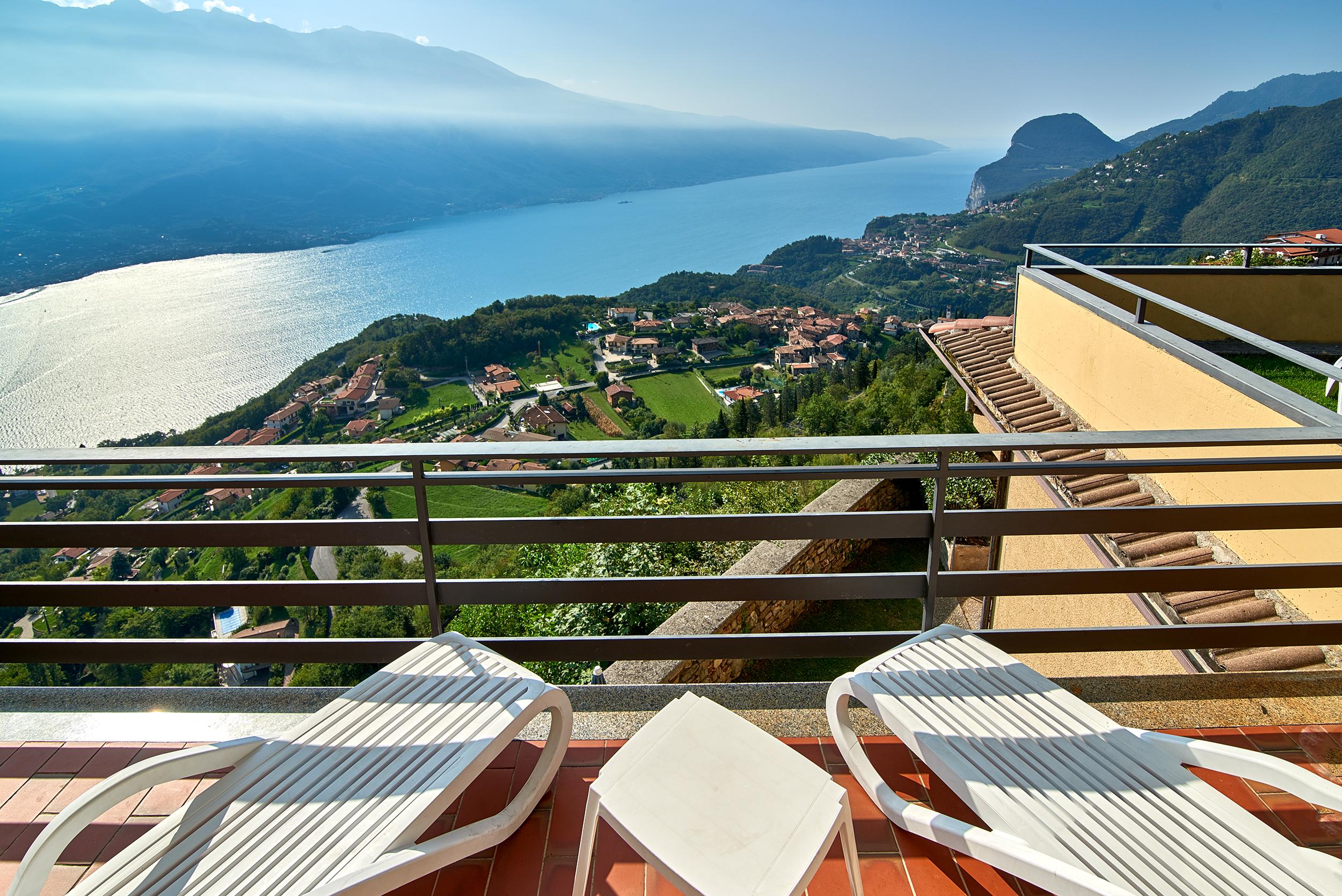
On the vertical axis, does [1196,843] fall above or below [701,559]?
above

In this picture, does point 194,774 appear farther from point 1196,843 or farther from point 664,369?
point 664,369

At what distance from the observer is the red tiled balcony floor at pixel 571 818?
1521 millimetres

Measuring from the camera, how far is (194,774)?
4.25ft

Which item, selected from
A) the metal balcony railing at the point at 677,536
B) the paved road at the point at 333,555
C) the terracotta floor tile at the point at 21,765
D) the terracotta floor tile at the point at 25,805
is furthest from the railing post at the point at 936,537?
the paved road at the point at 333,555

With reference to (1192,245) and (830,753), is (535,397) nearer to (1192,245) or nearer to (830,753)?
(1192,245)

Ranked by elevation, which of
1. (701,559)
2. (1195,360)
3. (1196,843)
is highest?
(1195,360)

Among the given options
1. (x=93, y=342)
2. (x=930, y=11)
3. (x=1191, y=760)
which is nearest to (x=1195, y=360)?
(x=1191, y=760)

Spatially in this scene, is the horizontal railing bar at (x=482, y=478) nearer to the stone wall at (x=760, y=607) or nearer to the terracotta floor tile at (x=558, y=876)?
the stone wall at (x=760, y=607)

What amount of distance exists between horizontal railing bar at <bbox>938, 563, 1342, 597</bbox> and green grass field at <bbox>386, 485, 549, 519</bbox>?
21.6 metres

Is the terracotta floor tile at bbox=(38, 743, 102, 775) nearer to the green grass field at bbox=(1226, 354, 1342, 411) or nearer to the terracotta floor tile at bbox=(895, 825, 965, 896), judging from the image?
the terracotta floor tile at bbox=(895, 825, 965, 896)

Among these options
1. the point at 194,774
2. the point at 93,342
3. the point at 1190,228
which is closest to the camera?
the point at 194,774

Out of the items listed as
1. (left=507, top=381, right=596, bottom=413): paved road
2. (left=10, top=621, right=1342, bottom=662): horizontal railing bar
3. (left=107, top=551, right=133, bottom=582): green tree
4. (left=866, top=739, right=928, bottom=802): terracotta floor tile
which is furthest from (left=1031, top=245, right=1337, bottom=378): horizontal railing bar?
(left=507, top=381, right=596, bottom=413): paved road

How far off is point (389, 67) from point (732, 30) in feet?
397

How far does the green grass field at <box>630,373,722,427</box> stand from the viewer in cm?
3762
